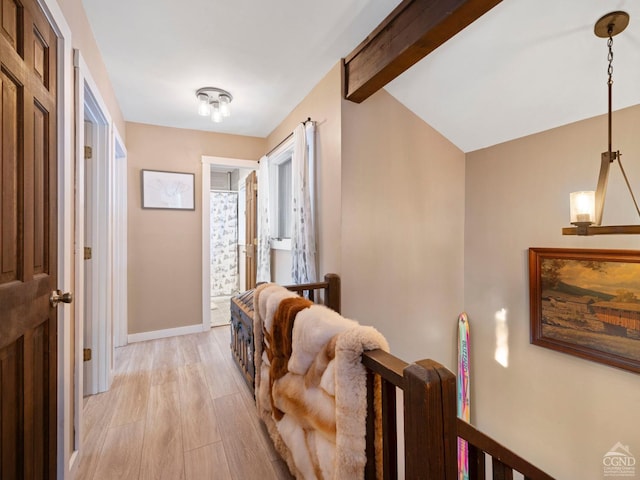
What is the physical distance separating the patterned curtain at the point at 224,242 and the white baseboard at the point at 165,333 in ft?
6.91

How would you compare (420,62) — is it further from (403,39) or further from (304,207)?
(304,207)

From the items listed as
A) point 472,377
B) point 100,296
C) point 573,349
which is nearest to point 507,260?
point 573,349

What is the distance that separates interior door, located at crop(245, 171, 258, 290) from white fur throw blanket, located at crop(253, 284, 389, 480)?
2.40 m

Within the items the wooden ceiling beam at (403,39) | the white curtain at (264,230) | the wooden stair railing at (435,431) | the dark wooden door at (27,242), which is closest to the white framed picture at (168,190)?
the white curtain at (264,230)

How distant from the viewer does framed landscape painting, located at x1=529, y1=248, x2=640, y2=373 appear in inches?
70.4

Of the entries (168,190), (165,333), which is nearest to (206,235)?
(168,190)

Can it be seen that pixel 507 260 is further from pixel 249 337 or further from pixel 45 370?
pixel 45 370

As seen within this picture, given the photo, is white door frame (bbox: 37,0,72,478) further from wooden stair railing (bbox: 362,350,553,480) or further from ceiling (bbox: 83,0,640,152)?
wooden stair railing (bbox: 362,350,553,480)

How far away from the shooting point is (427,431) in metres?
0.72

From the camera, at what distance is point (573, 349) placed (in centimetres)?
203

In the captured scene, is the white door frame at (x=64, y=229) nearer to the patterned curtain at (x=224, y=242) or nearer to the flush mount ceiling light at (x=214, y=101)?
the flush mount ceiling light at (x=214, y=101)

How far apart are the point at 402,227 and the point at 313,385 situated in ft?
4.99

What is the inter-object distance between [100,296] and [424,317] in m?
2.60

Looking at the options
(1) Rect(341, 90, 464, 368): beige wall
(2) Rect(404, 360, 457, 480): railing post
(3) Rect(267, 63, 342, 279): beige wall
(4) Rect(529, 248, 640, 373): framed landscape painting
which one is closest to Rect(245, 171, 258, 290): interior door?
(3) Rect(267, 63, 342, 279): beige wall
